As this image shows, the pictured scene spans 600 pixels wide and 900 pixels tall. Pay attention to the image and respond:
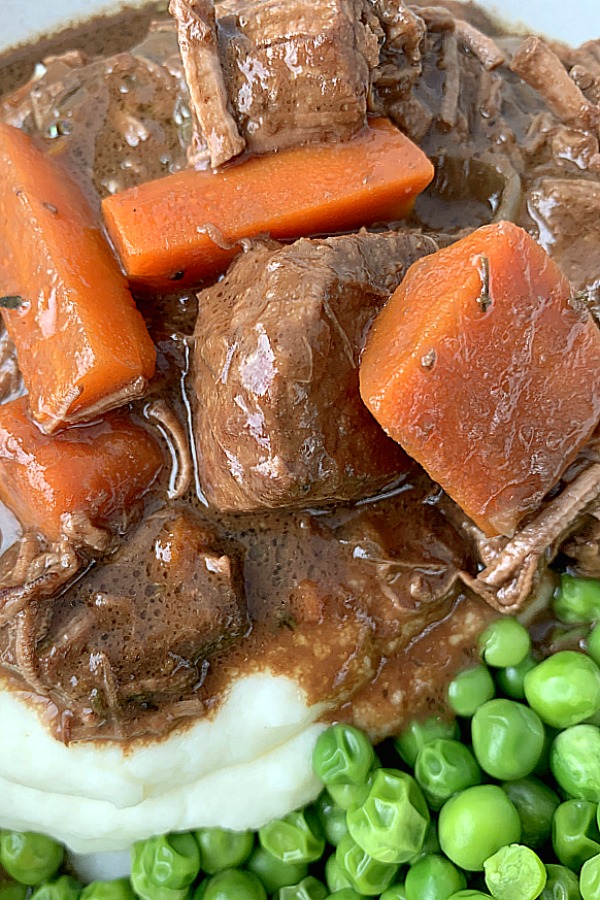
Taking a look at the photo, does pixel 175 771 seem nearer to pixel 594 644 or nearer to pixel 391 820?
pixel 391 820

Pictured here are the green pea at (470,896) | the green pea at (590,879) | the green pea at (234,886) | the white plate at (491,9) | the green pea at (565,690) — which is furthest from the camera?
the white plate at (491,9)

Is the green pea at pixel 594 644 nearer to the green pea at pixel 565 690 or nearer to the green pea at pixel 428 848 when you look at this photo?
the green pea at pixel 565 690

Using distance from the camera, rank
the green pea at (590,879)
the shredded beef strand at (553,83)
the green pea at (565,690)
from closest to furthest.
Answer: the green pea at (590,879), the green pea at (565,690), the shredded beef strand at (553,83)

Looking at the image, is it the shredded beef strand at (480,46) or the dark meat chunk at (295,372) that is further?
the shredded beef strand at (480,46)

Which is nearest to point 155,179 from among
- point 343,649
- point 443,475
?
point 443,475

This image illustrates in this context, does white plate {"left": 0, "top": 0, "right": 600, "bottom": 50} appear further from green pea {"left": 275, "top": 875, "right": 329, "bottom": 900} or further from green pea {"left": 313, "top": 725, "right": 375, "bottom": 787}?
green pea {"left": 275, "top": 875, "right": 329, "bottom": 900}

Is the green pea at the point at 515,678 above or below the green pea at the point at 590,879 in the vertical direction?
above

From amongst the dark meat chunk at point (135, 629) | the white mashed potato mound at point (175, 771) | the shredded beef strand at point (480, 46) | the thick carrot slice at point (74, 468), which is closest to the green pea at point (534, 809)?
the white mashed potato mound at point (175, 771)
